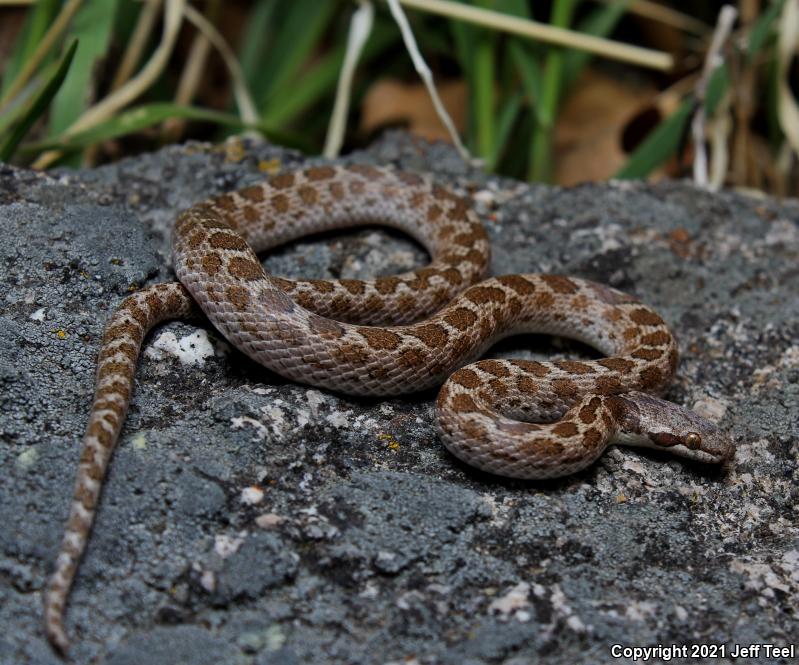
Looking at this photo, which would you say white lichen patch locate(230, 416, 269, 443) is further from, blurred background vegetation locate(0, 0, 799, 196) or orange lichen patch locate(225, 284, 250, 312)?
blurred background vegetation locate(0, 0, 799, 196)

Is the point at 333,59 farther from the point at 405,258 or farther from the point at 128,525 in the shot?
the point at 128,525

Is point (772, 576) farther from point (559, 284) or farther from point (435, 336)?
point (559, 284)

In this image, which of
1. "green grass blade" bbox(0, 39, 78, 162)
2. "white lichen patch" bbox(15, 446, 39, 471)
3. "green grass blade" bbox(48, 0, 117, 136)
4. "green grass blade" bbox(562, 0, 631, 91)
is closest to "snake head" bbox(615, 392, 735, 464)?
"white lichen patch" bbox(15, 446, 39, 471)

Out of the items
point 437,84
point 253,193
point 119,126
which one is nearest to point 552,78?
point 437,84

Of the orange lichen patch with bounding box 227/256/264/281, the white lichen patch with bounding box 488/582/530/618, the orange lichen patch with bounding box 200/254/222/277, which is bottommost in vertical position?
the white lichen patch with bounding box 488/582/530/618

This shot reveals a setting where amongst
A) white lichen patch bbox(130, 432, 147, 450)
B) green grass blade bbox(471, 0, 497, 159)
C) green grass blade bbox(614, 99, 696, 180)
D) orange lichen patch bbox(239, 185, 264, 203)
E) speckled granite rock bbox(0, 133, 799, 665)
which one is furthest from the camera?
green grass blade bbox(471, 0, 497, 159)

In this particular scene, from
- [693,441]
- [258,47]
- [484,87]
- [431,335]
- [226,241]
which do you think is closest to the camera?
[693,441]

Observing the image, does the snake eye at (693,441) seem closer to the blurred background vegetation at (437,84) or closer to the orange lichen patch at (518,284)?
the orange lichen patch at (518,284)
